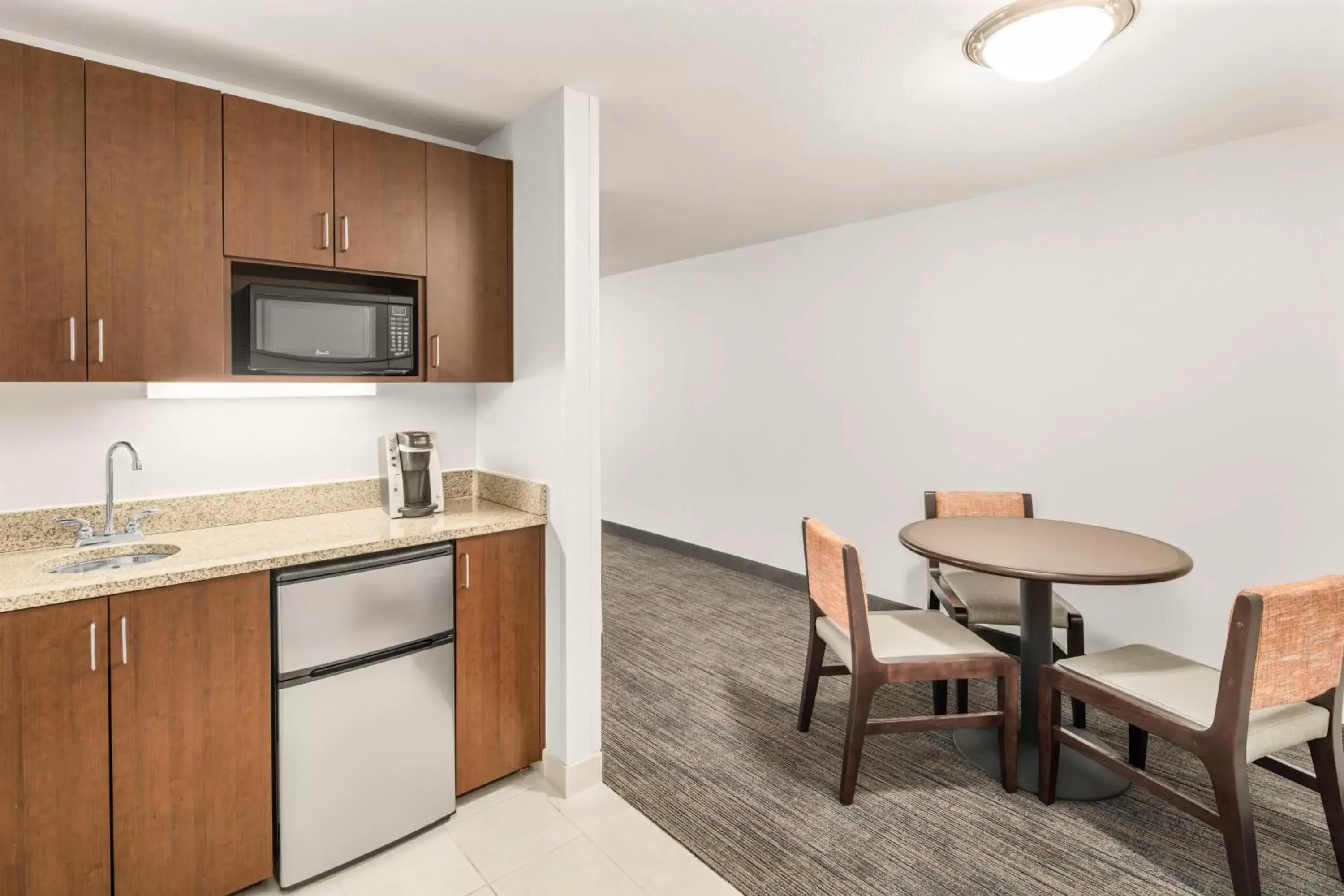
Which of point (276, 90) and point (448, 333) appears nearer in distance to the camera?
point (276, 90)

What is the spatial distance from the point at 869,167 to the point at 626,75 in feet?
4.71

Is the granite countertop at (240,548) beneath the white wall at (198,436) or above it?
beneath

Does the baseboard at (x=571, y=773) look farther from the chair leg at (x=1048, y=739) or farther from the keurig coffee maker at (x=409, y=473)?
the chair leg at (x=1048, y=739)

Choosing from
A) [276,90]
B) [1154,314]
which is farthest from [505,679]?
[1154,314]

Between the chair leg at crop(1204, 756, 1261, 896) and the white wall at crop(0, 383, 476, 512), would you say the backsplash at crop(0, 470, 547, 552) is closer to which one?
the white wall at crop(0, 383, 476, 512)

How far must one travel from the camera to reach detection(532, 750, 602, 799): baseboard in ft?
7.90

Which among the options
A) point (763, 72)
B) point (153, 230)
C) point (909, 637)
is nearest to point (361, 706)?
point (153, 230)

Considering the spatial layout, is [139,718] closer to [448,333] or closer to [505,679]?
[505,679]

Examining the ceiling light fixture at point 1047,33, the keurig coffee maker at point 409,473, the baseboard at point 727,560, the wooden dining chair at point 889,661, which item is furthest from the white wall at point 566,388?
the baseboard at point 727,560

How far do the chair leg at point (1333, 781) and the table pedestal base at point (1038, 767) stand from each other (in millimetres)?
552

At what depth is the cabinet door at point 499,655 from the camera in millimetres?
2311

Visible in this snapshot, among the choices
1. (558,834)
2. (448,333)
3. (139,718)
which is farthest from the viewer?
(448,333)

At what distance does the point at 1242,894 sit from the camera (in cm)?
179

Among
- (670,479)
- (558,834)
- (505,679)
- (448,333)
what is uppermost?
(448,333)
